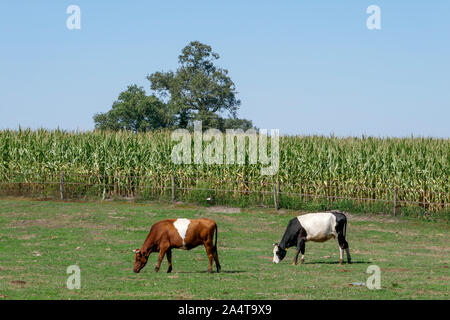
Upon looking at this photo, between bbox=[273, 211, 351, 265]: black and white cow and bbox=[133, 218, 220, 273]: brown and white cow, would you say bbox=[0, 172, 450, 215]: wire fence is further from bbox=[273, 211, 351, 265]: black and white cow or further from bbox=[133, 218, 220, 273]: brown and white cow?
bbox=[133, 218, 220, 273]: brown and white cow

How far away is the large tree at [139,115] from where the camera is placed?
2945 inches

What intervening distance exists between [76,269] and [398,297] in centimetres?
895

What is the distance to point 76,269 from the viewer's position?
1847 centimetres

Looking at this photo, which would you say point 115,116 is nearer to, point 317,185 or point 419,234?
point 317,185

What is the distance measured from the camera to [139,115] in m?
75.6

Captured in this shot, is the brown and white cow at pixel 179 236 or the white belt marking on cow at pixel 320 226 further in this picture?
the white belt marking on cow at pixel 320 226

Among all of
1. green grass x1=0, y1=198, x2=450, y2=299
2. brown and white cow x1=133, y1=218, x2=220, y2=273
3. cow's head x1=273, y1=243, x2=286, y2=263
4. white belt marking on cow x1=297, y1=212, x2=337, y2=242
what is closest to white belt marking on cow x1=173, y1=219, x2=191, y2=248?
brown and white cow x1=133, y1=218, x2=220, y2=273

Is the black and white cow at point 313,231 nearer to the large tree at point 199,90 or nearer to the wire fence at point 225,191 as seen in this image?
the wire fence at point 225,191

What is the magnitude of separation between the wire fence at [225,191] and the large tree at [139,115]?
111 feet

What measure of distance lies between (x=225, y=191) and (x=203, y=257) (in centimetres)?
1527

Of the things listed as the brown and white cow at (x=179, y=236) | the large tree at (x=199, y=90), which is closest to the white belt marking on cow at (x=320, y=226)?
the brown and white cow at (x=179, y=236)

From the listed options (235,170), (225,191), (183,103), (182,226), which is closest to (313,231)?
(182,226)
